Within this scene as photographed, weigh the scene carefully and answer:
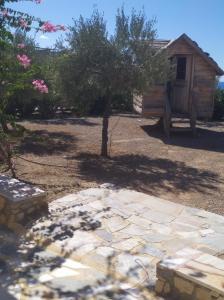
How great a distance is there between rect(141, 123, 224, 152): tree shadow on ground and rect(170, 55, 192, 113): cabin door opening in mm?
1037

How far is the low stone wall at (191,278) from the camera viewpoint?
11.7 ft

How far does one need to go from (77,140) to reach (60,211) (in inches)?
254

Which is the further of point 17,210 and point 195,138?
point 195,138

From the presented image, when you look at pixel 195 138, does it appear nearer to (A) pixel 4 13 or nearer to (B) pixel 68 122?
(B) pixel 68 122

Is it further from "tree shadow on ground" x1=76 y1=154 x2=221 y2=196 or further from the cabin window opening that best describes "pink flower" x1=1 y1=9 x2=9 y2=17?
the cabin window opening

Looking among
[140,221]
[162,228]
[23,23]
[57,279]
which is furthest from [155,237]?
[23,23]

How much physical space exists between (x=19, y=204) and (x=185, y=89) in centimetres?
1088

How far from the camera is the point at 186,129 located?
14250 mm

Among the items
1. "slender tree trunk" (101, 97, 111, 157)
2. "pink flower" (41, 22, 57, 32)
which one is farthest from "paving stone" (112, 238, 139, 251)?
"slender tree trunk" (101, 97, 111, 157)

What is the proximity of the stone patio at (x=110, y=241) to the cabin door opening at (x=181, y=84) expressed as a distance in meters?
8.86

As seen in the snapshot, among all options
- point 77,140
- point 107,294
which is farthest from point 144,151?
point 107,294

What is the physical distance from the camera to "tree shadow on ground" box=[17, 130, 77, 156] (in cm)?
1052

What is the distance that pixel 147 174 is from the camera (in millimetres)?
8656

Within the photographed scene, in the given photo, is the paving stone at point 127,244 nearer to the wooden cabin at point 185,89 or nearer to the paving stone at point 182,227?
the paving stone at point 182,227
